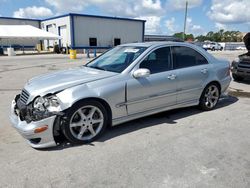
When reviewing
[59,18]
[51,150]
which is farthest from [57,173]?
[59,18]

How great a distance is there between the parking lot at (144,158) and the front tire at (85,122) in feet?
0.48

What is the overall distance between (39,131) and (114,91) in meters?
1.29

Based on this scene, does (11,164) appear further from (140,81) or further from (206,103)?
(206,103)

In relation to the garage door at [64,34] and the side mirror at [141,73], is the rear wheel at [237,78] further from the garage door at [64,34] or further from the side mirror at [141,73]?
the garage door at [64,34]

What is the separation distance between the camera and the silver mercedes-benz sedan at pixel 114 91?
345 centimetres

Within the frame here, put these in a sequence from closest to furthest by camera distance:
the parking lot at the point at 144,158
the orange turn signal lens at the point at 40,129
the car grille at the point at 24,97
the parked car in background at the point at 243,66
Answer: the parking lot at the point at 144,158, the orange turn signal lens at the point at 40,129, the car grille at the point at 24,97, the parked car in background at the point at 243,66

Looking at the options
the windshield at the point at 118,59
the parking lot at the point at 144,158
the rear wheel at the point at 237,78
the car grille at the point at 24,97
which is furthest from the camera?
the rear wheel at the point at 237,78

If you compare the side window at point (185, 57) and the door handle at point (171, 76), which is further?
the side window at point (185, 57)

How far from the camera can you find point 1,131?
4254mm

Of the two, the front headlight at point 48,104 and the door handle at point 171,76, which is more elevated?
the door handle at point 171,76

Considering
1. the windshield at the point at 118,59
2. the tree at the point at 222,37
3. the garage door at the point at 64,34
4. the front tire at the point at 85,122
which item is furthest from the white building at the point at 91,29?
the tree at the point at 222,37

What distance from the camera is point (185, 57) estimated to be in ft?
16.1

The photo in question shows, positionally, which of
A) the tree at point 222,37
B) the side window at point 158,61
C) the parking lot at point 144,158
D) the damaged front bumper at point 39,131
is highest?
the tree at point 222,37

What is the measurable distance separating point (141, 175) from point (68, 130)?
1.31 meters
